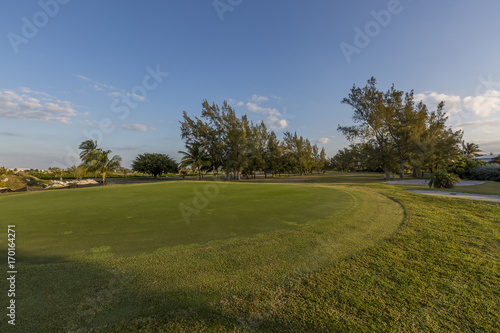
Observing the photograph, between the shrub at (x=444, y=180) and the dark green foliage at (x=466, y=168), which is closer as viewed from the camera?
the shrub at (x=444, y=180)

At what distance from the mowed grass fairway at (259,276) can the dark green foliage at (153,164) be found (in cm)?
4871

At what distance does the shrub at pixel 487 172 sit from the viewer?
20391mm

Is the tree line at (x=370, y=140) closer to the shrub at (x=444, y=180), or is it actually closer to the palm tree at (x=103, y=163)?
the palm tree at (x=103, y=163)

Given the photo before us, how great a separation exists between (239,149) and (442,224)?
34.3 m

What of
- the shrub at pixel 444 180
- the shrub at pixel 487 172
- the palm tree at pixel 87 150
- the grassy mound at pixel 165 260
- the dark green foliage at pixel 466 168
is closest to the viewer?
the grassy mound at pixel 165 260

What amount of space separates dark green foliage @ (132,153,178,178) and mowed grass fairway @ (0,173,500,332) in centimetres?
4871

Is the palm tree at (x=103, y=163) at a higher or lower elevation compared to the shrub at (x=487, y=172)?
higher

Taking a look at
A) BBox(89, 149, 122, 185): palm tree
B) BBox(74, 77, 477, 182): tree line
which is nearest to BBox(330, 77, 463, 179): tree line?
BBox(74, 77, 477, 182): tree line

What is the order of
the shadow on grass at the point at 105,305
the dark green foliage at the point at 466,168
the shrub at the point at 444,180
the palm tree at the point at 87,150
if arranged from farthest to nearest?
1. the palm tree at the point at 87,150
2. the dark green foliage at the point at 466,168
3. the shrub at the point at 444,180
4. the shadow on grass at the point at 105,305

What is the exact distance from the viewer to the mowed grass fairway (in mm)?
2105

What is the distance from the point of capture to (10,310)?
230 centimetres

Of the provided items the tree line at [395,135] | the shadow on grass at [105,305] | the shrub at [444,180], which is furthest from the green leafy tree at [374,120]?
the shadow on grass at [105,305]

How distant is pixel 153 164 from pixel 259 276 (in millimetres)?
54035

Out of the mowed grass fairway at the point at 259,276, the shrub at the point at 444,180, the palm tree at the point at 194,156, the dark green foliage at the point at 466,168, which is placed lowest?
the mowed grass fairway at the point at 259,276
